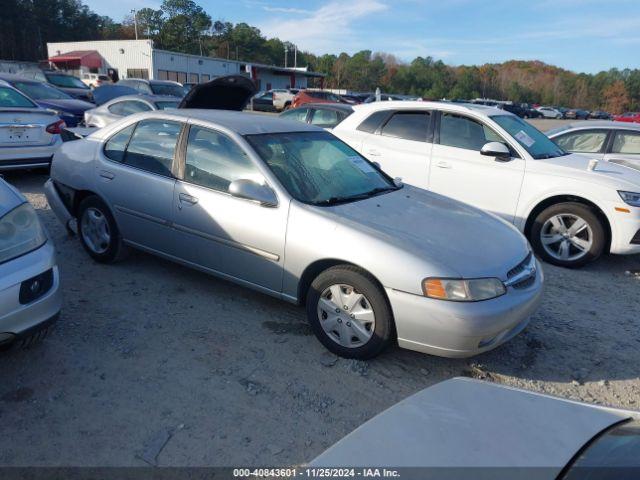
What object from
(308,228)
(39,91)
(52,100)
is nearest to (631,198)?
(308,228)

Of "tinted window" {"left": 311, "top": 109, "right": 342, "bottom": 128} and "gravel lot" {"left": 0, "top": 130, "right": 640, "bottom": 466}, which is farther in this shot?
"tinted window" {"left": 311, "top": 109, "right": 342, "bottom": 128}

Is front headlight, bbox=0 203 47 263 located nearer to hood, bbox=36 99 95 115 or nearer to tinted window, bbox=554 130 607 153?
tinted window, bbox=554 130 607 153

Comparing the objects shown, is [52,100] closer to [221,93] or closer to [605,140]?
[221,93]

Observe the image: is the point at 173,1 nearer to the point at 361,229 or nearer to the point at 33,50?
the point at 33,50

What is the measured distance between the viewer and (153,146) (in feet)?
14.0

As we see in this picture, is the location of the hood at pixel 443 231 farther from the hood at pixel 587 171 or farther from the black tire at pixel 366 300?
the hood at pixel 587 171

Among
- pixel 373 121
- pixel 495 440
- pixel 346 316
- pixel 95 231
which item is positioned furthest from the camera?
pixel 373 121

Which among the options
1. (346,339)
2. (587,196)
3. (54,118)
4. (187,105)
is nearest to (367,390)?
(346,339)

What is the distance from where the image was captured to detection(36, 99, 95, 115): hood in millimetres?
11016

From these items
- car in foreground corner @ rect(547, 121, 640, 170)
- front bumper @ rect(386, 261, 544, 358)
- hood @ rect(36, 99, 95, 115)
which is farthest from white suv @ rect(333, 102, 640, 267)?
hood @ rect(36, 99, 95, 115)

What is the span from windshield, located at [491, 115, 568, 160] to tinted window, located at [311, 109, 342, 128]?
3386mm

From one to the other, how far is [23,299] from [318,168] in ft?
7.38

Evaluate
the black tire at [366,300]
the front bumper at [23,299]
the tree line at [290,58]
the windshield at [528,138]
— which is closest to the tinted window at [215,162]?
the black tire at [366,300]

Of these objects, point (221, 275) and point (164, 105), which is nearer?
point (221, 275)
